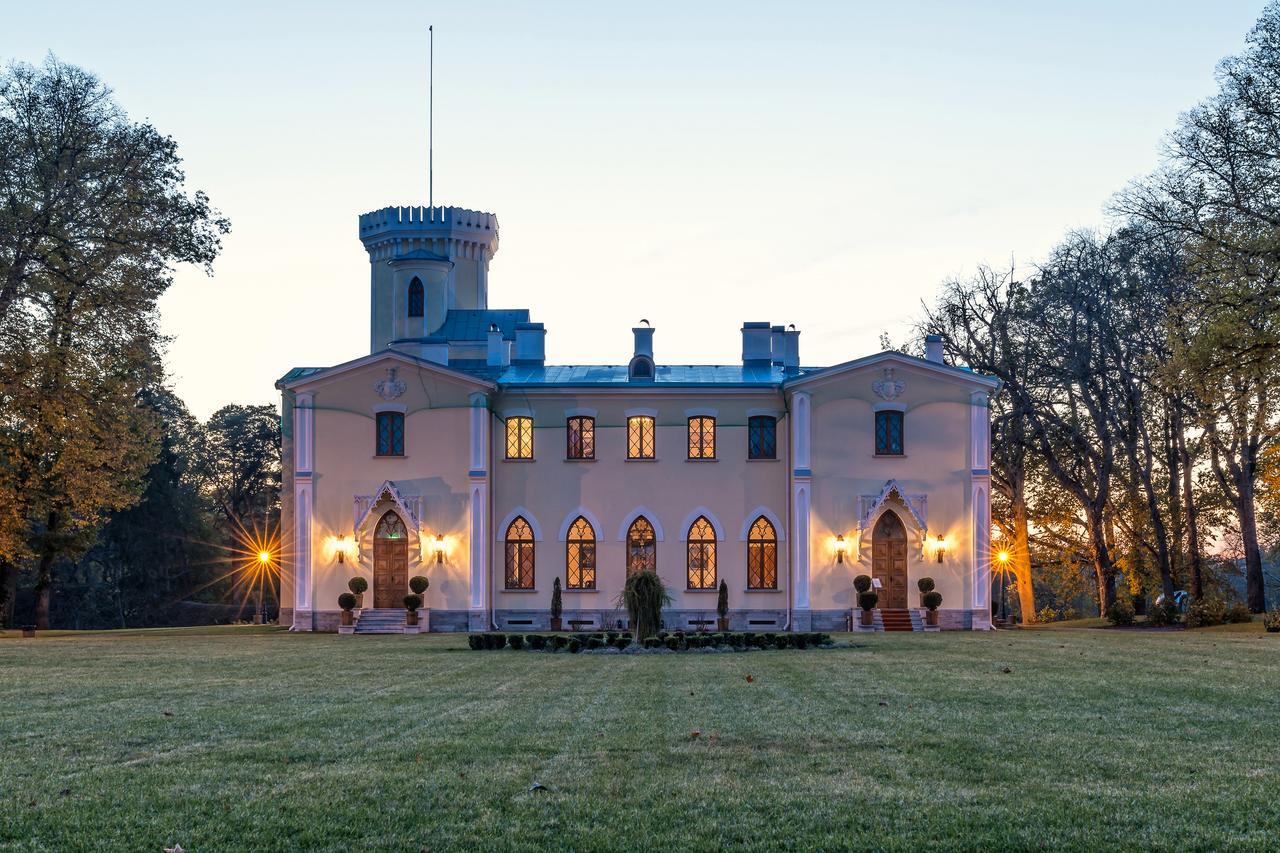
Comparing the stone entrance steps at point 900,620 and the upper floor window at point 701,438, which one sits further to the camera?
the upper floor window at point 701,438

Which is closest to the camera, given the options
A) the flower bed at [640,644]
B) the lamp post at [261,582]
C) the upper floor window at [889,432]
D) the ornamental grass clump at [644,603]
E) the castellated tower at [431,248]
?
the flower bed at [640,644]

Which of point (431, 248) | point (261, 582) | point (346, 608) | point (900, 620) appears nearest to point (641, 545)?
point (900, 620)

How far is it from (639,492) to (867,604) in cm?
689

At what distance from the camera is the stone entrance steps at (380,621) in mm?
36406

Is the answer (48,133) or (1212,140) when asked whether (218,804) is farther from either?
(1212,140)

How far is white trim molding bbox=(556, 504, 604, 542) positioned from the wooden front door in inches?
298

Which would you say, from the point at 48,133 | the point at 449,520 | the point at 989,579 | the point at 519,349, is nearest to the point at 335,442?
the point at 449,520

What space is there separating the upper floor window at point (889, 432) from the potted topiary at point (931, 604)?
389 centimetres

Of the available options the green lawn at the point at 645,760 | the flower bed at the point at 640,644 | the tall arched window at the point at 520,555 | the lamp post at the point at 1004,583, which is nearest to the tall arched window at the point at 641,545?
the tall arched window at the point at 520,555

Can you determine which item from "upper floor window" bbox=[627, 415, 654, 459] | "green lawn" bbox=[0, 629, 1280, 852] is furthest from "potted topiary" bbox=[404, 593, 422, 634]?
"green lawn" bbox=[0, 629, 1280, 852]

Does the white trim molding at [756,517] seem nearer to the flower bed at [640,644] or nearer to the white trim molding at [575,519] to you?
the white trim molding at [575,519]

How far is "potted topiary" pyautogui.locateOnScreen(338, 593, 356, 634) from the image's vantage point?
36500mm

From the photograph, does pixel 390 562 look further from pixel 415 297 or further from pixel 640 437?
pixel 415 297

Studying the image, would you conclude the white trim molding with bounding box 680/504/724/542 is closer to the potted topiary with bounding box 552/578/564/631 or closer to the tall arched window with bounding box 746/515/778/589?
the tall arched window with bounding box 746/515/778/589
